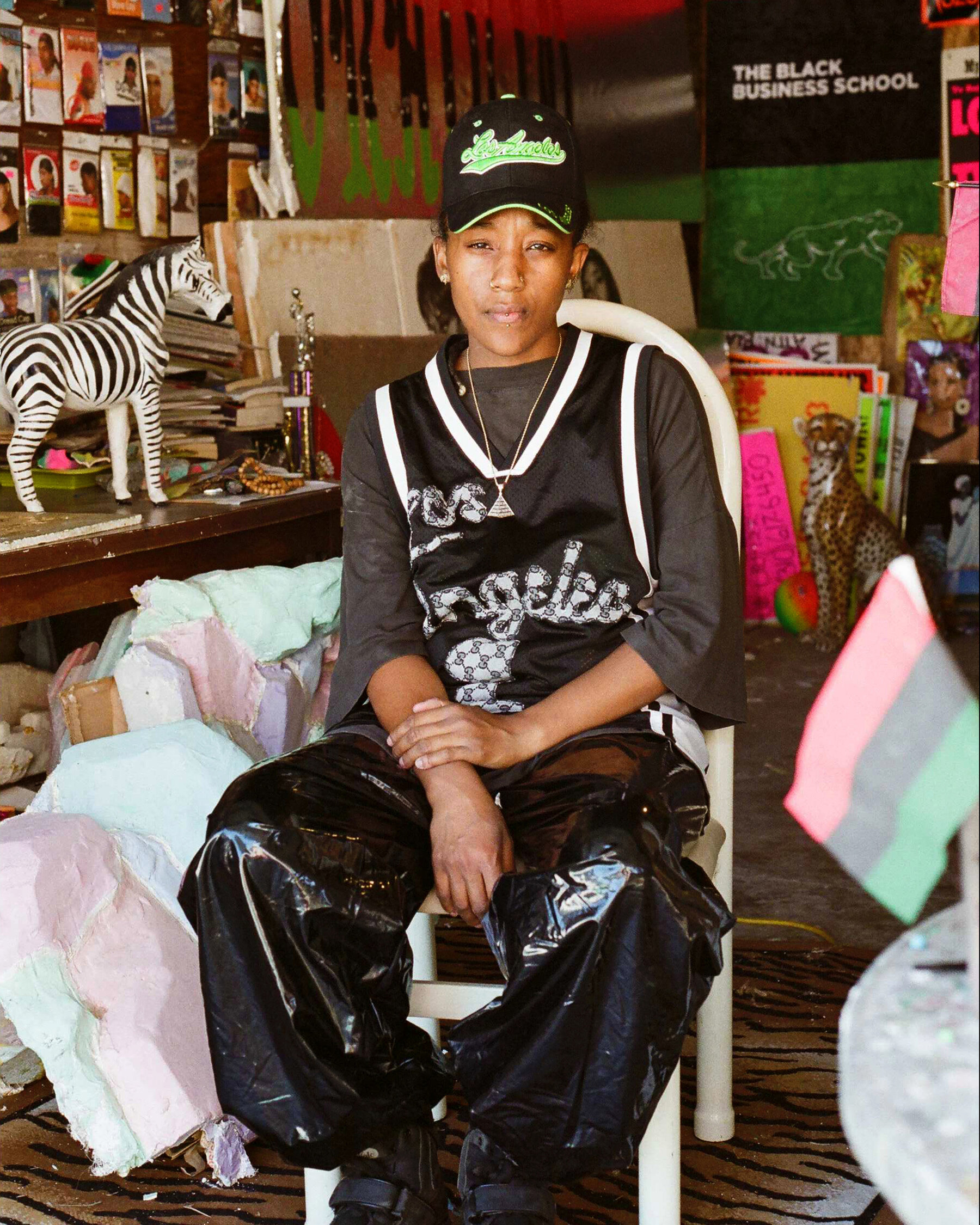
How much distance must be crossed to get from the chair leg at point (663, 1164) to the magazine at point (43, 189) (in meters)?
1.98

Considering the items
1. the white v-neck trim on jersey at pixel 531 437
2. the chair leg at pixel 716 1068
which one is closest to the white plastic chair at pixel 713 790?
the chair leg at pixel 716 1068

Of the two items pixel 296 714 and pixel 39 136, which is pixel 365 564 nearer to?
pixel 296 714

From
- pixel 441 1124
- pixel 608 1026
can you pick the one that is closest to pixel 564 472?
pixel 608 1026

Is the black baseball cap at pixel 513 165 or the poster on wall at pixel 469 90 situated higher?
the poster on wall at pixel 469 90

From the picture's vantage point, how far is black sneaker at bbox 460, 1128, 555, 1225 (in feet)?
4.42

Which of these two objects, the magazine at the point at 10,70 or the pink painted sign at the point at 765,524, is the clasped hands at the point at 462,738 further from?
the pink painted sign at the point at 765,524

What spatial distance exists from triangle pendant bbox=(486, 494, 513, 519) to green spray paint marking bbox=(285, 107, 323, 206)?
181 cm

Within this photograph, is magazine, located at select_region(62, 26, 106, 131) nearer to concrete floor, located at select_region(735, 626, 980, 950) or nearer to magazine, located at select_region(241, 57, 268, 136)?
magazine, located at select_region(241, 57, 268, 136)

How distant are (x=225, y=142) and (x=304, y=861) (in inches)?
85.0

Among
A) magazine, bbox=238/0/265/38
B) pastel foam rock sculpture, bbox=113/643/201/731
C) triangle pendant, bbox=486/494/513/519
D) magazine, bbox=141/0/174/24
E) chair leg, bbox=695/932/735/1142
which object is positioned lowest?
chair leg, bbox=695/932/735/1142

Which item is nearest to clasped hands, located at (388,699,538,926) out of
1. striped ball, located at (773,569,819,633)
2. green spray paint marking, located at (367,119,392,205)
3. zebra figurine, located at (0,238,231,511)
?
zebra figurine, located at (0,238,231,511)

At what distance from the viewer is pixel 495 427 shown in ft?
5.46

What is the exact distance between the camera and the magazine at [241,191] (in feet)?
10.1

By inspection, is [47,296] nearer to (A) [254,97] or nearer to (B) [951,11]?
(A) [254,97]
